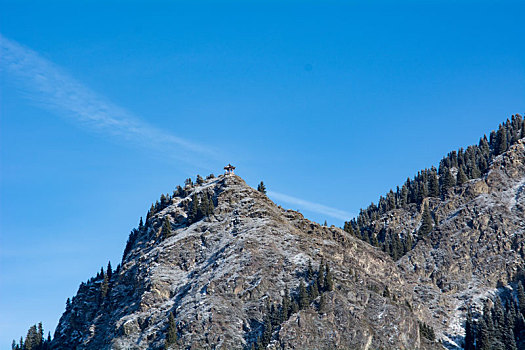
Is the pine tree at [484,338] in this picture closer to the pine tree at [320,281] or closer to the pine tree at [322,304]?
the pine tree at [322,304]

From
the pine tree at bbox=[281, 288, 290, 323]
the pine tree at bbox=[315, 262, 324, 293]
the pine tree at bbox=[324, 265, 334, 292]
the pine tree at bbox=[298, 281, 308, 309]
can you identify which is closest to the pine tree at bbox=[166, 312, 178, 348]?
the pine tree at bbox=[281, 288, 290, 323]

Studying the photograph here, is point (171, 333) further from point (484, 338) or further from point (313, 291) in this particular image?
point (484, 338)

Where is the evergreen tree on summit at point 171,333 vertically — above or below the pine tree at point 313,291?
below

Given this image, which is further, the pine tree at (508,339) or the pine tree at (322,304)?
the pine tree at (508,339)

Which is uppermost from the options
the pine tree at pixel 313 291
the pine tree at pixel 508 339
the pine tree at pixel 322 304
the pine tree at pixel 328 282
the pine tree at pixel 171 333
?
the pine tree at pixel 328 282

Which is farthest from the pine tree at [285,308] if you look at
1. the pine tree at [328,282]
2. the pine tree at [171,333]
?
the pine tree at [171,333]

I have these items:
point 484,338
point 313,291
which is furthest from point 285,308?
point 484,338

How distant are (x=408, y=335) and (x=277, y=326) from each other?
1473 inches

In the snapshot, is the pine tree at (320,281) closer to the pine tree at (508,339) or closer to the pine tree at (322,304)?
the pine tree at (322,304)

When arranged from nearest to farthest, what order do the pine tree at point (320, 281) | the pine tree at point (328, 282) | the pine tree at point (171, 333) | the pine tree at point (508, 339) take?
the pine tree at point (171, 333), the pine tree at point (508, 339), the pine tree at point (328, 282), the pine tree at point (320, 281)

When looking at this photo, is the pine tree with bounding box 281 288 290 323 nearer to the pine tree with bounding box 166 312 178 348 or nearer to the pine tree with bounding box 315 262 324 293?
the pine tree with bounding box 315 262 324 293

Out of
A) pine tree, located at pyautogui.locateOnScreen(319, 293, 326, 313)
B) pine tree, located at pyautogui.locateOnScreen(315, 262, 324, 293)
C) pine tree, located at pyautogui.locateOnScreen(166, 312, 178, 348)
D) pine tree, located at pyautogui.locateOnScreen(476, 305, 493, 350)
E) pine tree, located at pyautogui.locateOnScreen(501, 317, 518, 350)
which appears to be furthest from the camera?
pine tree, located at pyautogui.locateOnScreen(476, 305, 493, 350)

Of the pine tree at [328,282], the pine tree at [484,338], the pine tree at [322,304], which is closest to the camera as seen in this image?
the pine tree at [322,304]

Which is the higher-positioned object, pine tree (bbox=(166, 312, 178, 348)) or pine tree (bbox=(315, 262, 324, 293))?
pine tree (bbox=(315, 262, 324, 293))
